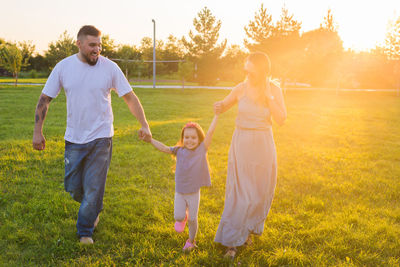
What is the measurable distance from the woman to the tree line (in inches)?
1234

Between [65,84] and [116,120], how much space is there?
964 cm

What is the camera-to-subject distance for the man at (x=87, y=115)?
135 inches

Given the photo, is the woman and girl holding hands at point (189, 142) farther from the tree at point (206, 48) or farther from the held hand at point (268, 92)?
the tree at point (206, 48)

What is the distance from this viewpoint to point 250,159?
11.3 feet

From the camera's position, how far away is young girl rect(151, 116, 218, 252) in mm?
3391

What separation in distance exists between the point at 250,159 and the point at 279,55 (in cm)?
3622

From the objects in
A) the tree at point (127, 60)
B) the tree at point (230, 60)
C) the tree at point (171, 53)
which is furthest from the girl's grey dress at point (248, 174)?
the tree at point (171, 53)

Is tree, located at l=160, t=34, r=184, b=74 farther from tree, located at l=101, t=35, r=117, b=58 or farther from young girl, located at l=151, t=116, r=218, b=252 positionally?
young girl, located at l=151, t=116, r=218, b=252

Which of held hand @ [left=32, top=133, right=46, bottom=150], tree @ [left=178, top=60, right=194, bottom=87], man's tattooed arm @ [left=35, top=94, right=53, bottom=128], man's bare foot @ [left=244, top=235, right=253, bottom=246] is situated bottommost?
man's bare foot @ [left=244, top=235, right=253, bottom=246]

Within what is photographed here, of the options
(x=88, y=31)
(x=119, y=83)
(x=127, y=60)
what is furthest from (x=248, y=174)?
(x=127, y=60)

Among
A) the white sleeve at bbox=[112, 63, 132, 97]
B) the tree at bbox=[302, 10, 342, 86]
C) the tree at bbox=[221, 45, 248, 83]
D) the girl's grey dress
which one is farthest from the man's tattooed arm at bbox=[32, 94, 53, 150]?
the tree at bbox=[221, 45, 248, 83]

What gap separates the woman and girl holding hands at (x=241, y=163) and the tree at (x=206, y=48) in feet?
139

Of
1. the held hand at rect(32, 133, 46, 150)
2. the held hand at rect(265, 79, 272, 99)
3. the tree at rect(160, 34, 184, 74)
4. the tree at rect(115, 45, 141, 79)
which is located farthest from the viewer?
the tree at rect(160, 34, 184, 74)

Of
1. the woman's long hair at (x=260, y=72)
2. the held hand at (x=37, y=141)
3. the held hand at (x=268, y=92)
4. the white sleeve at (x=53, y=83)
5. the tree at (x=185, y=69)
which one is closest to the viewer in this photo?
the woman's long hair at (x=260, y=72)
